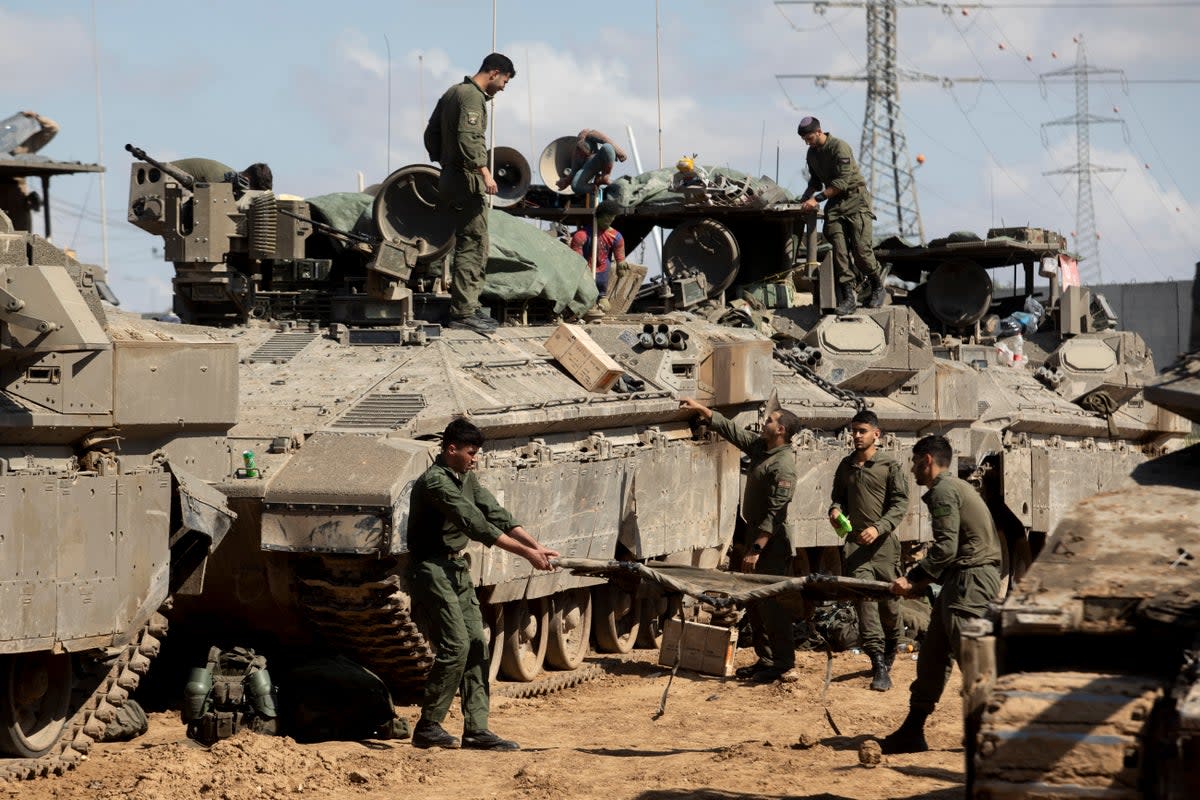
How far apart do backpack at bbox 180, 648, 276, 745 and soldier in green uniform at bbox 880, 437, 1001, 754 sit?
12.0 ft

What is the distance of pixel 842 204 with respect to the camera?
22344mm

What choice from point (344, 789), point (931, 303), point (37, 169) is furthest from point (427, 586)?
point (931, 303)

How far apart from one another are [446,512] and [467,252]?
4.92 meters

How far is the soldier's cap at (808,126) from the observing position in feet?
71.1

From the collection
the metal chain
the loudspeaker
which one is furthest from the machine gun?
the loudspeaker

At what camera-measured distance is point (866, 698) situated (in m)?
13.7

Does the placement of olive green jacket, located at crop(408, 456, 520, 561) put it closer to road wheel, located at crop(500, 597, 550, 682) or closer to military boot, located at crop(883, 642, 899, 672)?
road wheel, located at crop(500, 597, 550, 682)

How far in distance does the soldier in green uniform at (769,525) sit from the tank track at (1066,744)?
7.35 meters

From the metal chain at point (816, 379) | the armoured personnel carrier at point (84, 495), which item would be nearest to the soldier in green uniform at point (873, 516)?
the armoured personnel carrier at point (84, 495)

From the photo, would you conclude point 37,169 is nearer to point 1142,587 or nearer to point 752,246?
point 1142,587

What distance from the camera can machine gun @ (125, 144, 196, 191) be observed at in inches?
598

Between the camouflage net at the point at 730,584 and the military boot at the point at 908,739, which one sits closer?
the camouflage net at the point at 730,584

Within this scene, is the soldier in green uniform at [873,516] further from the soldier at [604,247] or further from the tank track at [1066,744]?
the tank track at [1066,744]

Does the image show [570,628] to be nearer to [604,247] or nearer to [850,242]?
[604,247]
